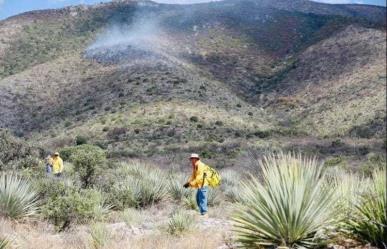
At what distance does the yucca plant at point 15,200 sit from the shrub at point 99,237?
273 centimetres

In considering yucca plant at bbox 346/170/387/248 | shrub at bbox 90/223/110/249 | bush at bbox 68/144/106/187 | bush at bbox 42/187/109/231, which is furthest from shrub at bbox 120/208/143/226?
yucca plant at bbox 346/170/387/248

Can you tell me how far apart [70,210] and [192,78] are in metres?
42.9

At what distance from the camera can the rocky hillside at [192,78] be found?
1618 inches

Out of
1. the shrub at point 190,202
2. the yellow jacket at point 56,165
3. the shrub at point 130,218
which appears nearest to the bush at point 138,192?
the shrub at point 190,202

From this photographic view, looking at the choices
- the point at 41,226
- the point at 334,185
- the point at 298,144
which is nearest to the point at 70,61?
the point at 298,144

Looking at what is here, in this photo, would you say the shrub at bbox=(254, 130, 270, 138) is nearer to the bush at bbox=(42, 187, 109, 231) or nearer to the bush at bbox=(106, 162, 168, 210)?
the bush at bbox=(106, 162, 168, 210)

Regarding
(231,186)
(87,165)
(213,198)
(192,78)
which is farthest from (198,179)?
(192,78)

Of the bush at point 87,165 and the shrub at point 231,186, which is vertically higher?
the bush at point 87,165

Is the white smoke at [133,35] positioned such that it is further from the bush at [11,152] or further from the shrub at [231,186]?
the shrub at [231,186]

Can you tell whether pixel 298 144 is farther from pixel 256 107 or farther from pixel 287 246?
pixel 287 246

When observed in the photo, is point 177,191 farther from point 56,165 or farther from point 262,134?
point 262,134

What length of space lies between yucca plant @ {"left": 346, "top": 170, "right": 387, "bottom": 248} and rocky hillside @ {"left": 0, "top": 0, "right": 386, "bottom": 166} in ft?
87.1

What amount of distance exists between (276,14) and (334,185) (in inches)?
3124

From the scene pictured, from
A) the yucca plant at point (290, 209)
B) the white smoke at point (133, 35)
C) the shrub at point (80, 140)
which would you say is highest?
the white smoke at point (133, 35)
